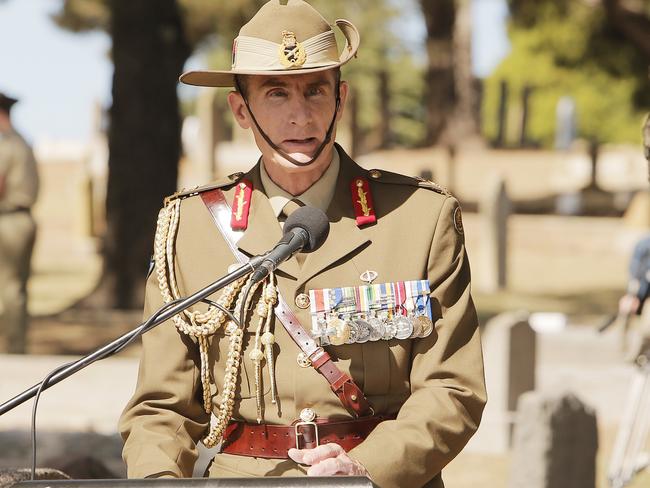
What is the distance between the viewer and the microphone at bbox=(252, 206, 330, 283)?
2975 millimetres

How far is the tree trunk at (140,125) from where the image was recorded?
1597cm

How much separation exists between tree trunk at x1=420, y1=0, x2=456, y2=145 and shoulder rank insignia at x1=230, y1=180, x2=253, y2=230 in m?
29.4

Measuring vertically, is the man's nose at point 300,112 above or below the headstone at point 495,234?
above

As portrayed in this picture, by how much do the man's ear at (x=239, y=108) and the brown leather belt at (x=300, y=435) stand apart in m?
0.79

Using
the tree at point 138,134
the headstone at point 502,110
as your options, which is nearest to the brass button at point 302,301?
the tree at point 138,134

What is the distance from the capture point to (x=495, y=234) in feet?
65.7

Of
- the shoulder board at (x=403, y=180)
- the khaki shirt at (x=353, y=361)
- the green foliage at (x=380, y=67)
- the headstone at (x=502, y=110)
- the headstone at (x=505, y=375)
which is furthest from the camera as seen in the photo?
the green foliage at (x=380, y=67)

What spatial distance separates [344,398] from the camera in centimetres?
345

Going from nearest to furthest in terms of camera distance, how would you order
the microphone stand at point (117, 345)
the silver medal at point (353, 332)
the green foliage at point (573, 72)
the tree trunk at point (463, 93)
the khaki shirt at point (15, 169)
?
the microphone stand at point (117, 345), the silver medal at point (353, 332), the khaki shirt at point (15, 169), the green foliage at point (573, 72), the tree trunk at point (463, 93)

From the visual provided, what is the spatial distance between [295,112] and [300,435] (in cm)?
81

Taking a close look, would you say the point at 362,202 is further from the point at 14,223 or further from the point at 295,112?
the point at 14,223

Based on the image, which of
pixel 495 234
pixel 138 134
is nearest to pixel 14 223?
pixel 138 134

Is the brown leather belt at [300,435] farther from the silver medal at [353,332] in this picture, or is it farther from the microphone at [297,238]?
the microphone at [297,238]

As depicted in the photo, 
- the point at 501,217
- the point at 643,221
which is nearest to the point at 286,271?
the point at 501,217
